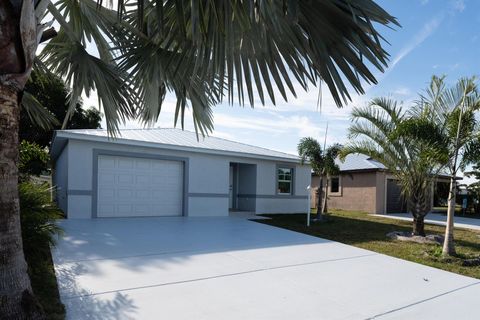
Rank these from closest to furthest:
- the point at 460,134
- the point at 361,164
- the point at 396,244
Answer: the point at 460,134 < the point at 396,244 < the point at 361,164

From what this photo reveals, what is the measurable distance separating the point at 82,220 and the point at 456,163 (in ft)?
37.2

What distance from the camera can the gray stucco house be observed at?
12852 mm

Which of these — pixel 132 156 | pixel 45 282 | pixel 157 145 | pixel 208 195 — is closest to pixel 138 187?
pixel 132 156

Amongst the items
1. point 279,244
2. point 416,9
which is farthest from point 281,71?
point 279,244

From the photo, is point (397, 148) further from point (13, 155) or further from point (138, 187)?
point (13, 155)

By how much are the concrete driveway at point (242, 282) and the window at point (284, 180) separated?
31.0 ft

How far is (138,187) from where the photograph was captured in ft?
46.5

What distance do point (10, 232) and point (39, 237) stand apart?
2952mm

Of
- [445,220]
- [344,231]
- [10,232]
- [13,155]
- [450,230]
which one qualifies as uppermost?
[13,155]

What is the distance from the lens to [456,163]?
902 cm

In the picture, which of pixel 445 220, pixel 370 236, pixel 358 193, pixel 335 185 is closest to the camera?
pixel 370 236

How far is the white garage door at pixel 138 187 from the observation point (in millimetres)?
13461

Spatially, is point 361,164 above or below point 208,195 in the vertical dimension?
above

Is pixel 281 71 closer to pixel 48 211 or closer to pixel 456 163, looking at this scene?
pixel 48 211
